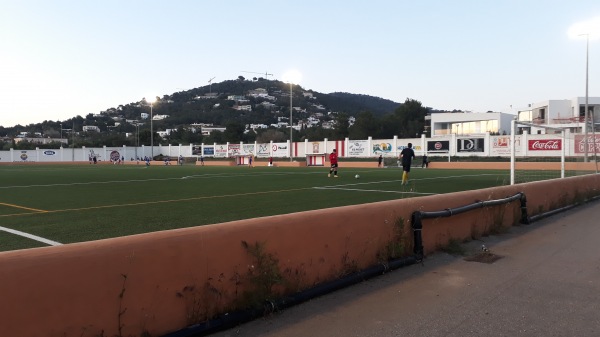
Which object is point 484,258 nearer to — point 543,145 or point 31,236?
point 31,236

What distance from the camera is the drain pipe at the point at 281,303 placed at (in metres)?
4.23

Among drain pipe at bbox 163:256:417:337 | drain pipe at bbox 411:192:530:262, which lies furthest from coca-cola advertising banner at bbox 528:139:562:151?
drain pipe at bbox 163:256:417:337

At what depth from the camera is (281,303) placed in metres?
4.94

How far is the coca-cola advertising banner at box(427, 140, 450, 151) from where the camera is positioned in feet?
185

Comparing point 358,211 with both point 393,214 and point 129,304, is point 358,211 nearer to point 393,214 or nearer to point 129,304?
point 393,214

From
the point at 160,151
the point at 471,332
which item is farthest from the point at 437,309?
the point at 160,151

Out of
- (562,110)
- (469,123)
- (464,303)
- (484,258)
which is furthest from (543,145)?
(464,303)

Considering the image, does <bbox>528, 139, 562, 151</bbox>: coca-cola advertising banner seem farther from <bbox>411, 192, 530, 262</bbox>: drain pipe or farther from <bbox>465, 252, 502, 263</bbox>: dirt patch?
<bbox>465, 252, 502, 263</bbox>: dirt patch

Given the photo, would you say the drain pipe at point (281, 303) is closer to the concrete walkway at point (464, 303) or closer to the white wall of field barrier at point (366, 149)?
the concrete walkway at point (464, 303)

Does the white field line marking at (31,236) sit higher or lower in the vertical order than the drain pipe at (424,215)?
lower

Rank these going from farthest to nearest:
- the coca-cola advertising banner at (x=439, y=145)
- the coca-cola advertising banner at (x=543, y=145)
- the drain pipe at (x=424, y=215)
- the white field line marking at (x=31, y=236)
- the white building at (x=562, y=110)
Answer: the white building at (x=562, y=110) < the coca-cola advertising banner at (x=439, y=145) < the coca-cola advertising banner at (x=543, y=145) < the white field line marking at (x=31, y=236) < the drain pipe at (x=424, y=215)


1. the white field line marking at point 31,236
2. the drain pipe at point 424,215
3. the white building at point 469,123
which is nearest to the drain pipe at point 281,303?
the drain pipe at point 424,215

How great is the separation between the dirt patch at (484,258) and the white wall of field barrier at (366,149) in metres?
21.4

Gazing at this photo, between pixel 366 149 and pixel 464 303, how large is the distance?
192ft
